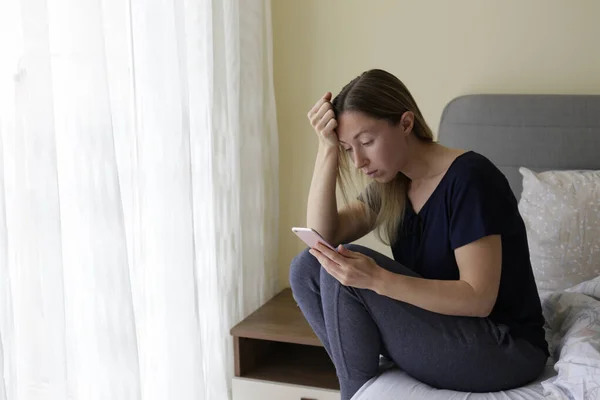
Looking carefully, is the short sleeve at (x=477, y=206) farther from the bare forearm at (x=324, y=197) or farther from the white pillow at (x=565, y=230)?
the white pillow at (x=565, y=230)

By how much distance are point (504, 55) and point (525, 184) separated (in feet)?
1.56

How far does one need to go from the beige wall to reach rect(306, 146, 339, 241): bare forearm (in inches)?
33.0

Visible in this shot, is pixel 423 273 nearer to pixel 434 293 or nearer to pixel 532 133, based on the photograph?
pixel 434 293

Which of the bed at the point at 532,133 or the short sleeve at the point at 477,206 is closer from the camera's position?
the short sleeve at the point at 477,206

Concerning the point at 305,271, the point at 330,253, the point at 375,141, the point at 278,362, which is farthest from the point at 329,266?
the point at 278,362

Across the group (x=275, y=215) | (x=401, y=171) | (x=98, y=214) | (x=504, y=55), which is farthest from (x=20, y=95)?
(x=504, y=55)

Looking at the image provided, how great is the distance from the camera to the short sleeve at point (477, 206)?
61.4 inches

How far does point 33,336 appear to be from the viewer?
1582 mm

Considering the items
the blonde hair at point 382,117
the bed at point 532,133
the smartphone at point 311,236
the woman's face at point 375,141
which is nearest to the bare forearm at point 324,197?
the blonde hair at point 382,117

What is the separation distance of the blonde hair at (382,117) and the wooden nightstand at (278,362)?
582 mm

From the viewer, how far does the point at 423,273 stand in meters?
1.73

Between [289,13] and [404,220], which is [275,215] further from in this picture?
[404,220]

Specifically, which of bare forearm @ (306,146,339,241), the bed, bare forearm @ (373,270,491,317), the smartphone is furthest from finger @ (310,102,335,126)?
the bed

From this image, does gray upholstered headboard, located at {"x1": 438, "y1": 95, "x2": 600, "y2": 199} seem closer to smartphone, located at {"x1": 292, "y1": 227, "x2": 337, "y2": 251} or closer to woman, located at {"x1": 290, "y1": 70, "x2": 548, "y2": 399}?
woman, located at {"x1": 290, "y1": 70, "x2": 548, "y2": 399}
